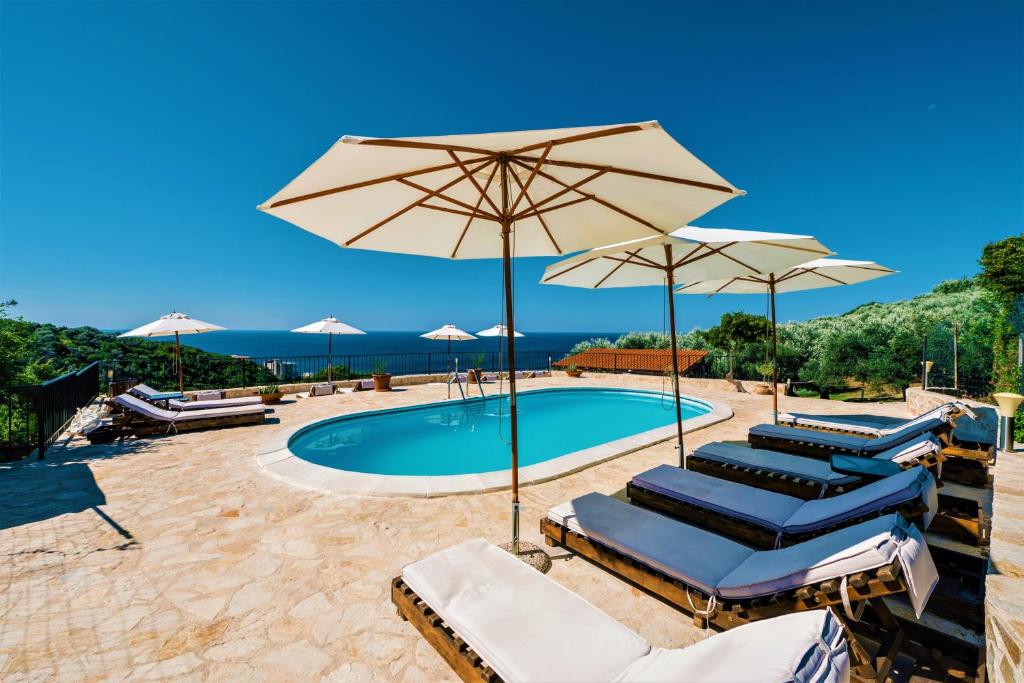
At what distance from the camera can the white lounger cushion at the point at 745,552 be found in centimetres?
169

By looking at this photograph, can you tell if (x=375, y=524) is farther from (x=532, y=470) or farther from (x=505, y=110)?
(x=505, y=110)

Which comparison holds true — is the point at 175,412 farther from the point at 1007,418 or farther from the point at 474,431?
the point at 1007,418

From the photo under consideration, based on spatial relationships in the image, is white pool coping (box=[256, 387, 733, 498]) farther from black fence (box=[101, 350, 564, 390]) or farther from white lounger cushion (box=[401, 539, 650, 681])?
black fence (box=[101, 350, 564, 390])

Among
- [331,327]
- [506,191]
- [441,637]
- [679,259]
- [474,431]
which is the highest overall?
[679,259]

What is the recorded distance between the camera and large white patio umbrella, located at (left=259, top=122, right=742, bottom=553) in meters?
2.34

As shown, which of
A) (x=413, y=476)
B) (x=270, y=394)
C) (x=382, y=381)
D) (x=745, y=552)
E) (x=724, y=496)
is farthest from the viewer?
(x=382, y=381)

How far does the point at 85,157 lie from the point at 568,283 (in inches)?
1014

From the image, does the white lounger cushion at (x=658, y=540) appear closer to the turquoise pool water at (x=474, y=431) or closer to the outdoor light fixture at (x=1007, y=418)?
the turquoise pool water at (x=474, y=431)

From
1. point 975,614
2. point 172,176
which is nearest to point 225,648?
point 975,614

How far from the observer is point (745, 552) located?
2.52m

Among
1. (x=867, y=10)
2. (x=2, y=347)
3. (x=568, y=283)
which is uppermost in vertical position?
(x=867, y=10)

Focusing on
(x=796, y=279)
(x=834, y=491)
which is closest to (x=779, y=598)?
(x=834, y=491)

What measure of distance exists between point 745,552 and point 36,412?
9597 millimetres

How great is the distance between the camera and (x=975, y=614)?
83.4 inches
